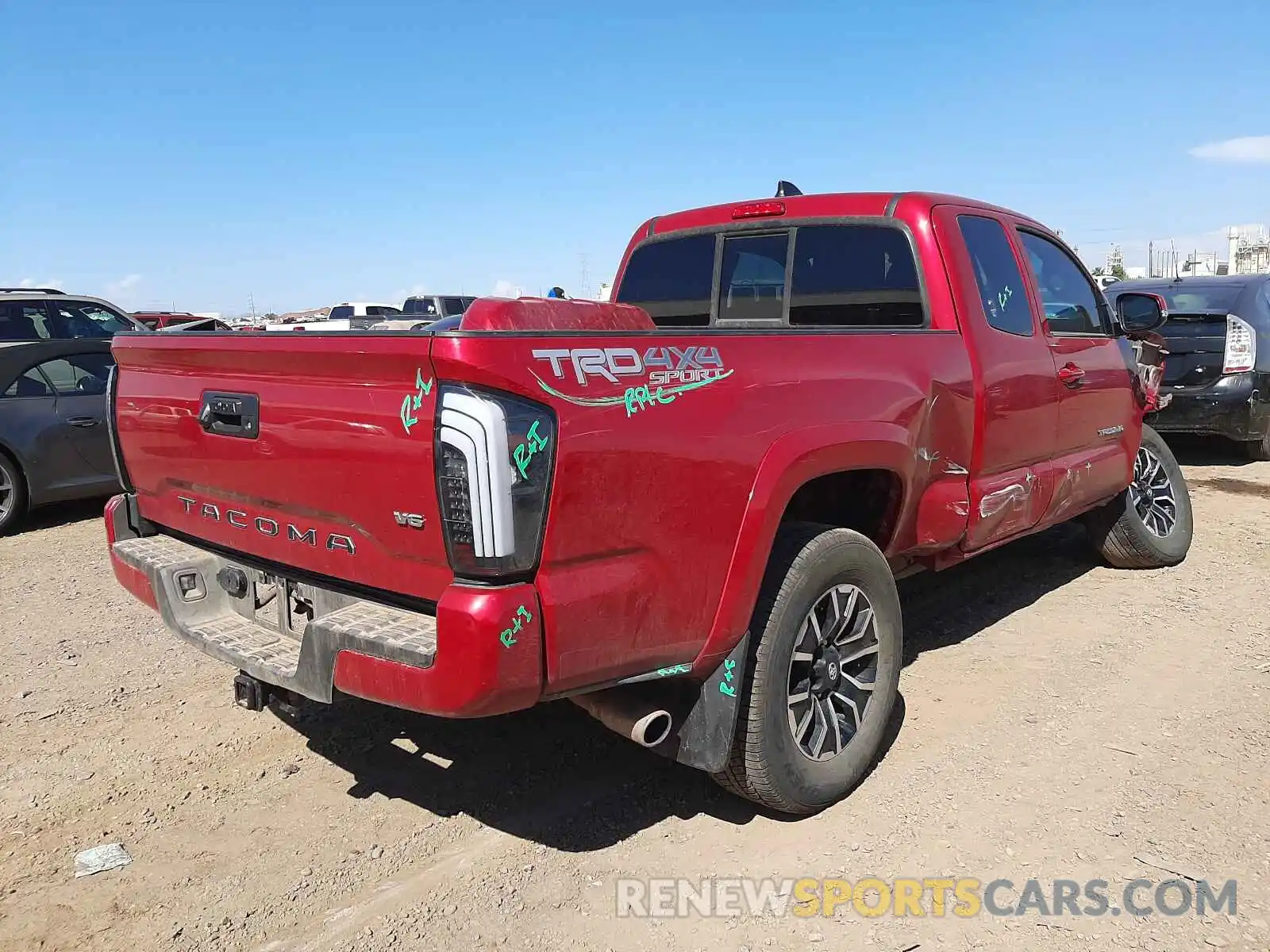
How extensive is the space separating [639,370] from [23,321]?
30.0 feet

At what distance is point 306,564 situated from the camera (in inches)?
108

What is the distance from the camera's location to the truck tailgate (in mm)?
2342

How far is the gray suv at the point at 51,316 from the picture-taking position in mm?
9211

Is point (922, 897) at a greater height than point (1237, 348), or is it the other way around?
point (1237, 348)

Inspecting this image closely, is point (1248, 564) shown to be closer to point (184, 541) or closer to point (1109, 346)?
point (1109, 346)

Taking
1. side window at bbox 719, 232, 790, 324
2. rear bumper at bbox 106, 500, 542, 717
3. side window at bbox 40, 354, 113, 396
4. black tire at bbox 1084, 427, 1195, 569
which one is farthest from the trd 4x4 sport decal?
side window at bbox 40, 354, 113, 396

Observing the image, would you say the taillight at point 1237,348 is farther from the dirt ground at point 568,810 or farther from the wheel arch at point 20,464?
the wheel arch at point 20,464

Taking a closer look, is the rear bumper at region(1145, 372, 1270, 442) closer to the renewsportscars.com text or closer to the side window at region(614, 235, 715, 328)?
the side window at region(614, 235, 715, 328)

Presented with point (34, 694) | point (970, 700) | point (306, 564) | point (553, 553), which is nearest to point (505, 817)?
point (306, 564)

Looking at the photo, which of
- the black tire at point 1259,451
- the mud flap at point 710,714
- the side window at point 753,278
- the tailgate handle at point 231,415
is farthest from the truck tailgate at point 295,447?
the black tire at point 1259,451

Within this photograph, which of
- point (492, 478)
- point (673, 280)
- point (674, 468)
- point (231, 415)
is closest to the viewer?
point (492, 478)

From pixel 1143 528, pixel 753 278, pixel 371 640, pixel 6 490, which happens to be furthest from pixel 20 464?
pixel 1143 528

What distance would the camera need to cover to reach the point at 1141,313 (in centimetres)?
533

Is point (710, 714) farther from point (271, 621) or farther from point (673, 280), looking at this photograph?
point (673, 280)
